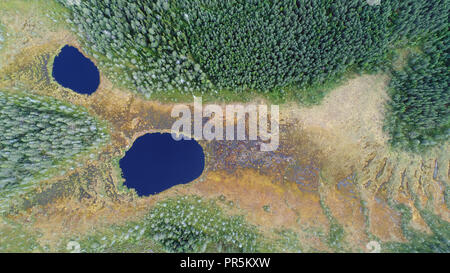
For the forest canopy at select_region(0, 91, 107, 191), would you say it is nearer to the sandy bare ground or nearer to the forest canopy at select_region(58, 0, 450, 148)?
the sandy bare ground

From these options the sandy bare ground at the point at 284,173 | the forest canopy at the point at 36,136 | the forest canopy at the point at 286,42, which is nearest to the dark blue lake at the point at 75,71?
the sandy bare ground at the point at 284,173

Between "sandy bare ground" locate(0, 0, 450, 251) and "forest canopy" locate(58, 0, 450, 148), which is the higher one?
"forest canopy" locate(58, 0, 450, 148)

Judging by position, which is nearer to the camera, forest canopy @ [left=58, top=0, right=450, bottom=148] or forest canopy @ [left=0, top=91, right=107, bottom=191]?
forest canopy @ [left=0, top=91, right=107, bottom=191]

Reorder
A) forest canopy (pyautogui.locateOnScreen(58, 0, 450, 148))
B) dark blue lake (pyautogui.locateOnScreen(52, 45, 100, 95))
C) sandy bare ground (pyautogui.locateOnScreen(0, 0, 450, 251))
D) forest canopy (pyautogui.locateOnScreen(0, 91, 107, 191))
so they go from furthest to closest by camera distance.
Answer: dark blue lake (pyautogui.locateOnScreen(52, 45, 100, 95)) < sandy bare ground (pyautogui.locateOnScreen(0, 0, 450, 251)) < forest canopy (pyautogui.locateOnScreen(58, 0, 450, 148)) < forest canopy (pyautogui.locateOnScreen(0, 91, 107, 191))

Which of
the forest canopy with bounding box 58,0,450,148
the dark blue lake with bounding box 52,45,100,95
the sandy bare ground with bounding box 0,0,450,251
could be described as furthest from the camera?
the dark blue lake with bounding box 52,45,100,95

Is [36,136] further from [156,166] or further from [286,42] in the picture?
[286,42]

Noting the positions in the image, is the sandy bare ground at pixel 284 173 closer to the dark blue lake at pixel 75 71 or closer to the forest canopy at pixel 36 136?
the dark blue lake at pixel 75 71

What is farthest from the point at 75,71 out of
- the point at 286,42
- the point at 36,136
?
the point at 286,42

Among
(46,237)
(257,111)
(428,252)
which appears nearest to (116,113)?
(46,237)

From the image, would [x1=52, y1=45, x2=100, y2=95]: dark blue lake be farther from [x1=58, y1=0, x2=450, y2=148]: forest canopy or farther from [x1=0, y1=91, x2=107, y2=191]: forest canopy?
[x1=58, y1=0, x2=450, y2=148]: forest canopy

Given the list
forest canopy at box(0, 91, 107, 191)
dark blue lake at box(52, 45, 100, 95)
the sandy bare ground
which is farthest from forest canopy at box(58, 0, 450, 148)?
forest canopy at box(0, 91, 107, 191)
